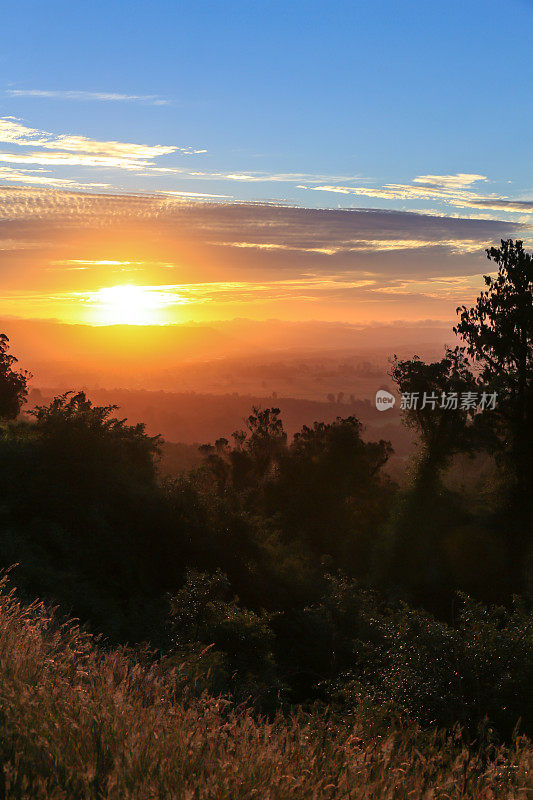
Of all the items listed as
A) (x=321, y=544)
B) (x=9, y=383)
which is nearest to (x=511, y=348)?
(x=321, y=544)

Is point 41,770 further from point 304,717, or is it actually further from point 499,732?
point 499,732

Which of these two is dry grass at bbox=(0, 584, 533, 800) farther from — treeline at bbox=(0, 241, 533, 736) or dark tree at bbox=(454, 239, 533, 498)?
dark tree at bbox=(454, 239, 533, 498)

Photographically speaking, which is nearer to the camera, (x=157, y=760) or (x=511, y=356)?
(x=157, y=760)

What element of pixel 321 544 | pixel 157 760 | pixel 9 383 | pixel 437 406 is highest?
pixel 9 383

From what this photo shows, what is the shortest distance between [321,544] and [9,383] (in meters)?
38.3

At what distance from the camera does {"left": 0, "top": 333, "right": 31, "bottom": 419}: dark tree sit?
213ft

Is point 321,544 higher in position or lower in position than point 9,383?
lower

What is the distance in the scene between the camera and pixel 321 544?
45.5 metres

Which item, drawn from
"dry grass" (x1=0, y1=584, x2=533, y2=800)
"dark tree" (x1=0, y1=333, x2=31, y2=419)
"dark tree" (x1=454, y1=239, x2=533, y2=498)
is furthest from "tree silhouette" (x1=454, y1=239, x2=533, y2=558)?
"dark tree" (x1=0, y1=333, x2=31, y2=419)

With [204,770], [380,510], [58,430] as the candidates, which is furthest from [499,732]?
[380,510]

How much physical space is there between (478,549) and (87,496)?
25542 millimetres

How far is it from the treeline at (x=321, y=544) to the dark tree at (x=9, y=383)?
68.6ft

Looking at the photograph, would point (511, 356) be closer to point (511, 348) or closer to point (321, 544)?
point (511, 348)

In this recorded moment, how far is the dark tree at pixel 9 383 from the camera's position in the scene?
64.9 meters
